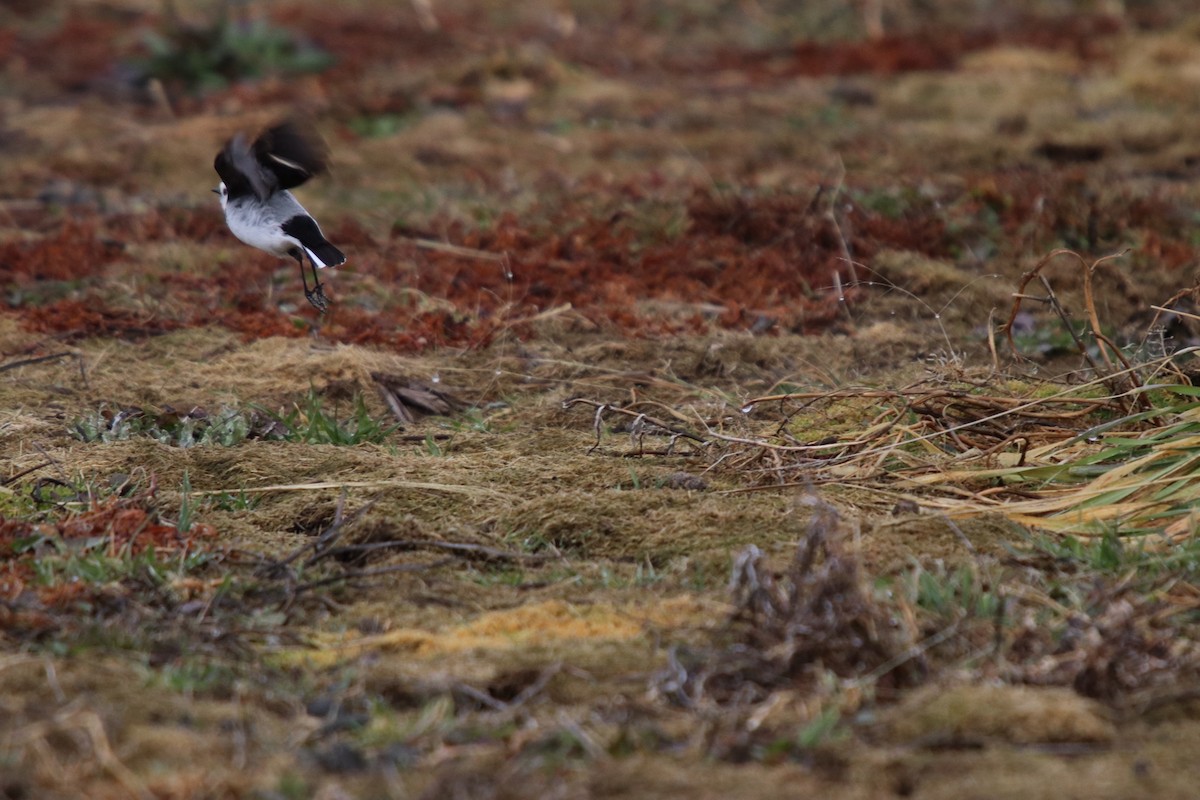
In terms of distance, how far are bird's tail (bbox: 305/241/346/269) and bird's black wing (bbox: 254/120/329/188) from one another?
261 millimetres

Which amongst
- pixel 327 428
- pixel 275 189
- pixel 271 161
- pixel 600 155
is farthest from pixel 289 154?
pixel 600 155

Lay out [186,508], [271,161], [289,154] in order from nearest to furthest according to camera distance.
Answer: [186,508], [289,154], [271,161]

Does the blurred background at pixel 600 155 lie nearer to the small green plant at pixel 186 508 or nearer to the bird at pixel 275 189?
the bird at pixel 275 189

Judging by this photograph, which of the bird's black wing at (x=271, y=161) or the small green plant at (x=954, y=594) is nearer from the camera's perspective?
the small green plant at (x=954, y=594)

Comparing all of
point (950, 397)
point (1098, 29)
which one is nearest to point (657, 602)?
point (950, 397)

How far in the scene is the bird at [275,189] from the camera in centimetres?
499

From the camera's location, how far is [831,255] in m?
7.12

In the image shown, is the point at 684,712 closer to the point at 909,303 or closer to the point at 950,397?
the point at 950,397

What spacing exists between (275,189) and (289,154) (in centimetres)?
31

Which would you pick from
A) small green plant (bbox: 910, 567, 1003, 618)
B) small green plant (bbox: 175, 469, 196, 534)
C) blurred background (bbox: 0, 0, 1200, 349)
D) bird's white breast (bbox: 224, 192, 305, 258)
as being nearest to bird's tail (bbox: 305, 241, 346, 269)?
bird's white breast (bbox: 224, 192, 305, 258)

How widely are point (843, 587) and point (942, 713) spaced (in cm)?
33

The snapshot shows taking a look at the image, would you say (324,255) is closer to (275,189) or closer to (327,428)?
(275,189)

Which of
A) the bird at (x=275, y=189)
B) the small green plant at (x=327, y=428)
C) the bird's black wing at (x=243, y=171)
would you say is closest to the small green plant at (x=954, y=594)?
the small green plant at (x=327, y=428)

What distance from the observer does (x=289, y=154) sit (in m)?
5.00
